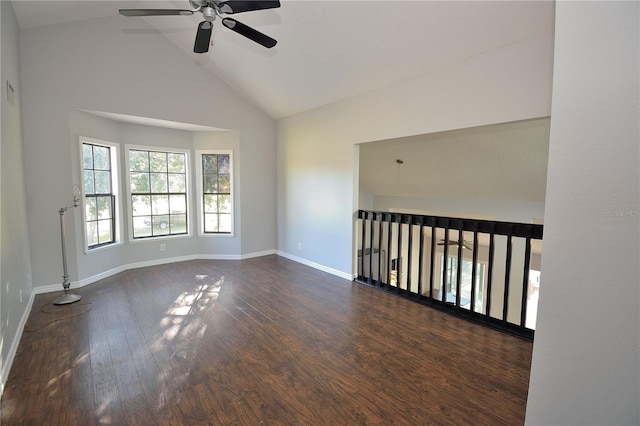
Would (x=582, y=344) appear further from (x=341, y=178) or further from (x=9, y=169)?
(x=9, y=169)

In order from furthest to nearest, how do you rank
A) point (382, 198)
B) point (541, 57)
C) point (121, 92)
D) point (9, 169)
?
point (382, 198) < point (121, 92) < point (9, 169) < point (541, 57)

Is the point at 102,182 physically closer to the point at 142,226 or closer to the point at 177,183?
the point at 142,226

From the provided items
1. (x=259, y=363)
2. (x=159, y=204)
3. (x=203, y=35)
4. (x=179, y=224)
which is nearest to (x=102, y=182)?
(x=159, y=204)

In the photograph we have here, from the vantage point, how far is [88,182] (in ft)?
15.2

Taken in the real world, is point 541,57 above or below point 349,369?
above

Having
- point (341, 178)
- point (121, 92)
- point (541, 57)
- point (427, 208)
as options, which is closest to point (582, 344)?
point (541, 57)

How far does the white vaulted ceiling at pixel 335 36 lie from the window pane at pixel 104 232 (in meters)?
2.81

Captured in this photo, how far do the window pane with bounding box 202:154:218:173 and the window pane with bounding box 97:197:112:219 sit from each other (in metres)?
1.70

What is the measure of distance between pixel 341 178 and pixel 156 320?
315 centimetres

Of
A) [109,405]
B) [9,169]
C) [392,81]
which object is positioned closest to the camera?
[109,405]

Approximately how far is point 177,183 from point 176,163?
39 centimetres

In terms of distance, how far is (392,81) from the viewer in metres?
3.86

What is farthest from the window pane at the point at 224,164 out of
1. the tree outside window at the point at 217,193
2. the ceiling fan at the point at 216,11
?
the ceiling fan at the point at 216,11

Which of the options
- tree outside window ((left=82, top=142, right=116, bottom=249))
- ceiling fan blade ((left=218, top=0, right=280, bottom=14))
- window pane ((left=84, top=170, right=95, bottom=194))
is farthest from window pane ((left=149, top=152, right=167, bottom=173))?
ceiling fan blade ((left=218, top=0, right=280, bottom=14))
